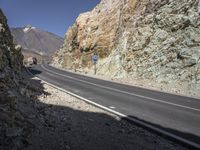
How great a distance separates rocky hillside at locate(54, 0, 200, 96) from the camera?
92.0 ft

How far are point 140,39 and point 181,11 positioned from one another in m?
5.83

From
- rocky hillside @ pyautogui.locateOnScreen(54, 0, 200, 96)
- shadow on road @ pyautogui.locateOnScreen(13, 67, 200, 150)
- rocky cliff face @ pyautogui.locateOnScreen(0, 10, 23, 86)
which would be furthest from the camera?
rocky hillside @ pyautogui.locateOnScreen(54, 0, 200, 96)

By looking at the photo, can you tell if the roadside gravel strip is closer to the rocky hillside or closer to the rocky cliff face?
the rocky cliff face

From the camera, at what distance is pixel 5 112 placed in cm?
658

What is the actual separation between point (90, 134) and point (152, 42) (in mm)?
26464

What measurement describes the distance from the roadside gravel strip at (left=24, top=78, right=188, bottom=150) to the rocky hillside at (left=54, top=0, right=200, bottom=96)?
16206 mm

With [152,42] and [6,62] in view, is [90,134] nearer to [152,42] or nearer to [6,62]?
[6,62]

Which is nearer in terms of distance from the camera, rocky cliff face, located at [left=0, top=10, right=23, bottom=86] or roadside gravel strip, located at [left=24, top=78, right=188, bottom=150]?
roadside gravel strip, located at [left=24, top=78, right=188, bottom=150]

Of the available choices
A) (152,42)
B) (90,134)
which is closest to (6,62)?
(90,134)

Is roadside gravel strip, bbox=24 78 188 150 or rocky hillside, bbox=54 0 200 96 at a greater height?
rocky hillside, bbox=54 0 200 96

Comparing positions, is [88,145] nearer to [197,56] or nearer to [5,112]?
[5,112]

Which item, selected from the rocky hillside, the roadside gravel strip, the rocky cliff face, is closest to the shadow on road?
the roadside gravel strip

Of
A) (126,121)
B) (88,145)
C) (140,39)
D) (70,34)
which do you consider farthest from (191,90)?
(70,34)

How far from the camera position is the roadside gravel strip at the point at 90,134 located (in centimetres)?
687
